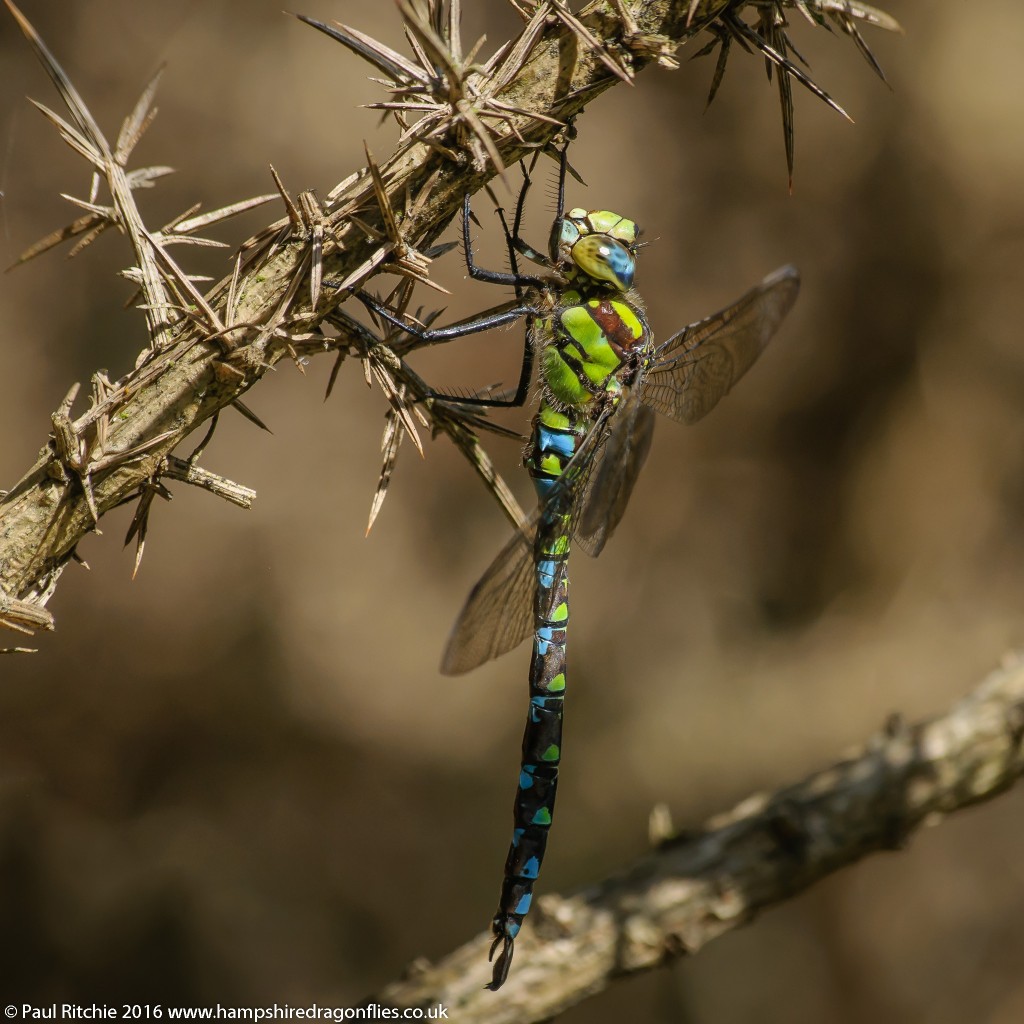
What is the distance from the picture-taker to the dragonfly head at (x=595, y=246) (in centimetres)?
214

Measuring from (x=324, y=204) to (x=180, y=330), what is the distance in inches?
10.4

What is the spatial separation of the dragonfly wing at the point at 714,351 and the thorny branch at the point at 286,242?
1041mm

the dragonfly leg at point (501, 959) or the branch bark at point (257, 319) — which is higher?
the branch bark at point (257, 319)

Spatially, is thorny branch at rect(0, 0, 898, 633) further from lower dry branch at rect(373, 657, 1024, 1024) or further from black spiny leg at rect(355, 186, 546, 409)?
lower dry branch at rect(373, 657, 1024, 1024)

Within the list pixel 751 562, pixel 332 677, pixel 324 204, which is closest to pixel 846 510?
pixel 751 562

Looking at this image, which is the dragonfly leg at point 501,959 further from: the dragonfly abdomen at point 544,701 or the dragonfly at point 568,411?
the dragonfly abdomen at point 544,701

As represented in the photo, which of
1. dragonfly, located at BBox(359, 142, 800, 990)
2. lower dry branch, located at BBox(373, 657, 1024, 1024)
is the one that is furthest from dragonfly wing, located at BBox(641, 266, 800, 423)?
lower dry branch, located at BBox(373, 657, 1024, 1024)

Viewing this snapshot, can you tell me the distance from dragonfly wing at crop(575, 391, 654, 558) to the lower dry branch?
30.3 inches

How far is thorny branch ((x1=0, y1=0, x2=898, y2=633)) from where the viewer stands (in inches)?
47.8

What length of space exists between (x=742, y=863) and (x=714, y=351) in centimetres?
128

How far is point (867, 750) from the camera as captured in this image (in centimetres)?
235

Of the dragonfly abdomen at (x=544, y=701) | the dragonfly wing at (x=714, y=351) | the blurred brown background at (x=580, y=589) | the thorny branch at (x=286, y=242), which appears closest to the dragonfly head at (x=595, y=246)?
the dragonfly wing at (x=714, y=351)

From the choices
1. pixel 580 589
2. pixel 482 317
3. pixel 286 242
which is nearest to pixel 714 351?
pixel 482 317

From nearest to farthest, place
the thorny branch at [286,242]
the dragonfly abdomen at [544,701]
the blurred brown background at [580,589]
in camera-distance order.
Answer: the thorny branch at [286,242]
the dragonfly abdomen at [544,701]
the blurred brown background at [580,589]
